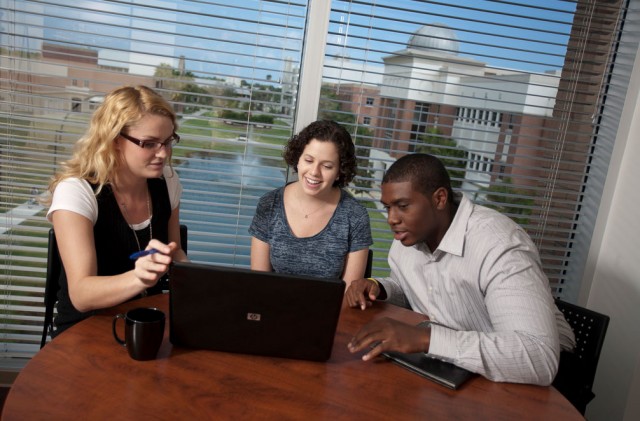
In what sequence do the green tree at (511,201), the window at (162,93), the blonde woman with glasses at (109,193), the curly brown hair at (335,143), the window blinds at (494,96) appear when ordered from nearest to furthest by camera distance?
the blonde woman with glasses at (109,193) < the curly brown hair at (335,143) < the window at (162,93) < the window blinds at (494,96) < the green tree at (511,201)

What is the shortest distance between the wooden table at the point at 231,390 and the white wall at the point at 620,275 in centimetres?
145

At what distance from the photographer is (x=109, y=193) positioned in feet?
5.82

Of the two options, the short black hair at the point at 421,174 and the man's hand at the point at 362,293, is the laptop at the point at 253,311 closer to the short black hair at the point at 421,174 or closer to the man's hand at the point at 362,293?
the man's hand at the point at 362,293

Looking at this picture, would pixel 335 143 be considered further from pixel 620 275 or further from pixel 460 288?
pixel 620 275

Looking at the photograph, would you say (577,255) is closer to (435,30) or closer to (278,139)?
(435,30)

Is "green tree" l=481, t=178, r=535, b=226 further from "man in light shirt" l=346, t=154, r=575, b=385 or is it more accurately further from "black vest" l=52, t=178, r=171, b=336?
"black vest" l=52, t=178, r=171, b=336

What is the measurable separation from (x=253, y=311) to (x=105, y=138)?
868 millimetres

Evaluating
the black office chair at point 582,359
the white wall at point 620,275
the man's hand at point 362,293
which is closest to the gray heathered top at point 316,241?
the man's hand at point 362,293

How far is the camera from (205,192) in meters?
2.66

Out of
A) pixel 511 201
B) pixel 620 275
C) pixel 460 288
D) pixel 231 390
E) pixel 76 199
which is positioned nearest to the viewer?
pixel 231 390

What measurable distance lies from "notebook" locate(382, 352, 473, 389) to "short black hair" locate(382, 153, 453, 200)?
1.84 ft

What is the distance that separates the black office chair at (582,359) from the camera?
176 centimetres

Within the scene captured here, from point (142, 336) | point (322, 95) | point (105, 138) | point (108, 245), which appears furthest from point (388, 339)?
point (322, 95)

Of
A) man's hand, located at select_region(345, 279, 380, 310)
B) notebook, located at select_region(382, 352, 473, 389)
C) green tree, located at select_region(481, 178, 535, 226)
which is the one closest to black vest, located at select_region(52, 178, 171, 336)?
man's hand, located at select_region(345, 279, 380, 310)
